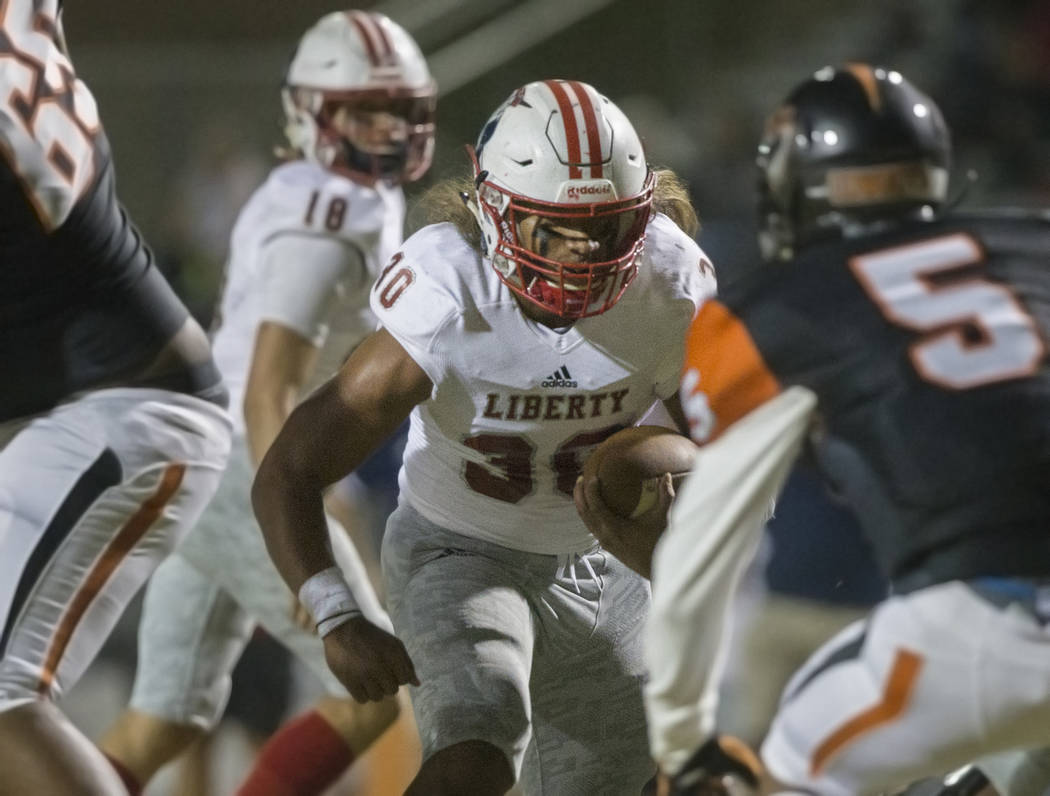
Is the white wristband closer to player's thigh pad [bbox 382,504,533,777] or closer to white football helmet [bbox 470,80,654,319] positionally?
player's thigh pad [bbox 382,504,533,777]

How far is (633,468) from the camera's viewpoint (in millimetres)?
2732

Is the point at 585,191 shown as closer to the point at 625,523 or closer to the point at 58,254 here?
the point at 625,523

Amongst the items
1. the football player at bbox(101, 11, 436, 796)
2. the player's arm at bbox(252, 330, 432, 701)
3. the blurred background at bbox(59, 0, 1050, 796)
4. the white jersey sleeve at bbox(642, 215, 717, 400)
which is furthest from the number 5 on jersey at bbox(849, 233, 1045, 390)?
the blurred background at bbox(59, 0, 1050, 796)

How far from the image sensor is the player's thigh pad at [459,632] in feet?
8.79

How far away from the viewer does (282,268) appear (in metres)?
4.00

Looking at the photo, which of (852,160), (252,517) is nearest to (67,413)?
(252,517)

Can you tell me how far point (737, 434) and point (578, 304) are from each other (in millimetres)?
676

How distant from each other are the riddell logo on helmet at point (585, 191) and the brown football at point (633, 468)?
41 centimetres

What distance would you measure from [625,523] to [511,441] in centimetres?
29

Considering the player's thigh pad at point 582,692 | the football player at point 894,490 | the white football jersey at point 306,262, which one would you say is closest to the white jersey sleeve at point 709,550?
the football player at point 894,490

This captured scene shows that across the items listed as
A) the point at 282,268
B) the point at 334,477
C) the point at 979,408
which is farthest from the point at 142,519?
the point at 979,408

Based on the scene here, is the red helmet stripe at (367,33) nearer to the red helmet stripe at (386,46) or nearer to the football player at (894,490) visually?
the red helmet stripe at (386,46)

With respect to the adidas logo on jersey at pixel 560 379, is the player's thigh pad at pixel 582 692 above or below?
below

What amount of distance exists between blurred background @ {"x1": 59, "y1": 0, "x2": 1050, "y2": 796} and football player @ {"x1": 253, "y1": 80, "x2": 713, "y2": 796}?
13.4 feet
